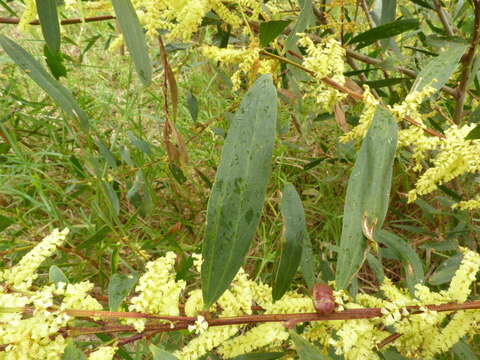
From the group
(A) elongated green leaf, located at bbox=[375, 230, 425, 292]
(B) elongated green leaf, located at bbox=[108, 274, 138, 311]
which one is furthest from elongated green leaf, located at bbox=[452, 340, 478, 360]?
(B) elongated green leaf, located at bbox=[108, 274, 138, 311]

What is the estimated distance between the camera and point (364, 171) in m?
0.74

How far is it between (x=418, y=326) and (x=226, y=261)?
0.34 meters

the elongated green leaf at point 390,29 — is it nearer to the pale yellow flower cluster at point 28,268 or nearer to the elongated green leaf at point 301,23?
the elongated green leaf at point 301,23

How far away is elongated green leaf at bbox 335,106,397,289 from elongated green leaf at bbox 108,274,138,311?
41 cm

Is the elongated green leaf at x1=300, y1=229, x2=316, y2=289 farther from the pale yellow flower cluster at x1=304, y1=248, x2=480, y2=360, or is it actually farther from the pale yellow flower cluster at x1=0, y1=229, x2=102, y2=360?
the pale yellow flower cluster at x1=0, y1=229, x2=102, y2=360

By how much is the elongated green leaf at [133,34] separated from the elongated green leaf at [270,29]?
23 cm

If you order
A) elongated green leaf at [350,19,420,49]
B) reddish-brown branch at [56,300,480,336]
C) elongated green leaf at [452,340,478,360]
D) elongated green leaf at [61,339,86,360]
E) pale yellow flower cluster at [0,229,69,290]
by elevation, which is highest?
elongated green leaf at [350,19,420,49]

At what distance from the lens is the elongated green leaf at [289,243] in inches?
32.8

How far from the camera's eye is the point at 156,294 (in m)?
0.66

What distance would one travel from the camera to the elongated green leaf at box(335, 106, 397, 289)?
0.73 m

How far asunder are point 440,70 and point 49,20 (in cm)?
87

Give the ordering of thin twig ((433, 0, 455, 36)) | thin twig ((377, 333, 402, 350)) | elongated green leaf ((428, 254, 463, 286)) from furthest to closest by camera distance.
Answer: thin twig ((433, 0, 455, 36))
elongated green leaf ((428, 254, 463, 286))
thin twig ((377, 333, 402, 350))

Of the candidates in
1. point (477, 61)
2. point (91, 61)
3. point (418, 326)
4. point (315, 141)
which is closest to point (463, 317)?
point (418, 326)

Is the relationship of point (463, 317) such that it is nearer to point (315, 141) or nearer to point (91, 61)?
point (315, 141)
